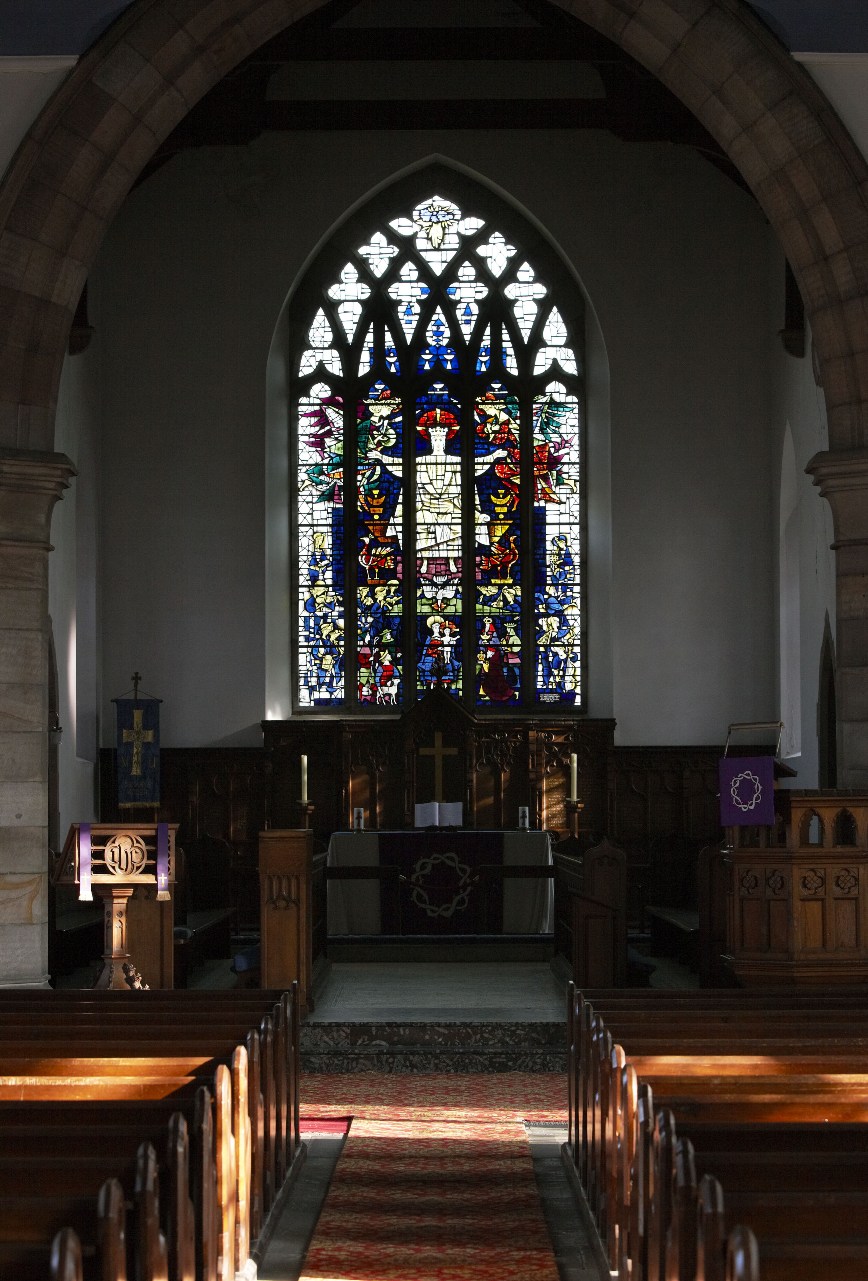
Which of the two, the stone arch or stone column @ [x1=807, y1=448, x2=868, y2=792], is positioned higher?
the stone arch

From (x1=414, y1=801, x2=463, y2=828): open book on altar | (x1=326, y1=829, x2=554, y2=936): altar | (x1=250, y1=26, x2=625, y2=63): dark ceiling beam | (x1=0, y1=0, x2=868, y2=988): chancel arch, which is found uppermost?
(x1=250, y1=26, x2=625, y2=63): dark ceiling beam

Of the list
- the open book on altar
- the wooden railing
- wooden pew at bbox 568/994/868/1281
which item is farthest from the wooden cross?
wooden pew at bbox 568/994/868/1281

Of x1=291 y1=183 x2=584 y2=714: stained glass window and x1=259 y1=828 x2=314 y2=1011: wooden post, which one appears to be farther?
x1=291 y1=183 x2=584 y2=714: stained glass window

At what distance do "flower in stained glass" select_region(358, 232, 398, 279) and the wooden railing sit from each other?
9338mm

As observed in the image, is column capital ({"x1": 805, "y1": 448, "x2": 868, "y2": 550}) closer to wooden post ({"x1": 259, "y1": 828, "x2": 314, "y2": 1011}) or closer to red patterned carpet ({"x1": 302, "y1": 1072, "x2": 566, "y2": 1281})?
red patterned carpet ({"x1": 302, "y1": 1072, "x2": 566, "y2": 1281})

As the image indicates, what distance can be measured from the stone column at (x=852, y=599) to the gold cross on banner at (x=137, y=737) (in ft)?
21.1

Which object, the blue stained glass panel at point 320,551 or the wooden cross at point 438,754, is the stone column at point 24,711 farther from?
the blue stained glass panel at point 320,551

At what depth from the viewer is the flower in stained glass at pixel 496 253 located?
13672 millimetres

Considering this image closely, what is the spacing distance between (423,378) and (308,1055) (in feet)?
24.2

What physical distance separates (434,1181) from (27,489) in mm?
3943

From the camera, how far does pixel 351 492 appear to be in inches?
535

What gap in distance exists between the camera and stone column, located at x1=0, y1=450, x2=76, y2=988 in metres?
7.35

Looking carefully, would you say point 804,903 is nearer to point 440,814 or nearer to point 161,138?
point 440,814

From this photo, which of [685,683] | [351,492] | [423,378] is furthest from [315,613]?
[685,683]
